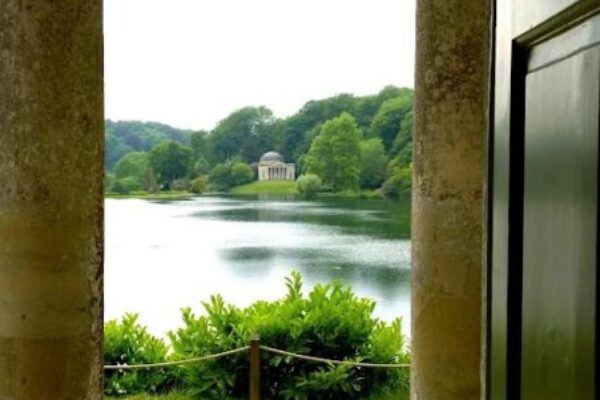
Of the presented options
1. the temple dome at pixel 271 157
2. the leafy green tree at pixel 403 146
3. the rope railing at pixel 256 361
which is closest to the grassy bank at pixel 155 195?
the temple dome at pixel 271 157

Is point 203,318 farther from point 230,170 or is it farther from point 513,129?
point 230,170

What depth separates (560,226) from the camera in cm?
90

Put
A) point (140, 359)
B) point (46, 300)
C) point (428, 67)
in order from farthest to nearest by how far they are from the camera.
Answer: point (140, 359), point (428, 67), point (46, 300)

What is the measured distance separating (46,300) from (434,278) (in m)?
1.71

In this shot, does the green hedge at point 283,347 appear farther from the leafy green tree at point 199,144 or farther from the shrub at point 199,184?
the leafy green tree at point 199,144

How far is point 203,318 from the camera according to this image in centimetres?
752

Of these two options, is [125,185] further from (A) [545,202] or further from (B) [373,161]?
(A) [545,202]

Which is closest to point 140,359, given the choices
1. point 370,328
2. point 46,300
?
point 370,328

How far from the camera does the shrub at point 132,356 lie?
23.5 ft

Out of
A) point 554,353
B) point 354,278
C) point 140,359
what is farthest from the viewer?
point 354,278

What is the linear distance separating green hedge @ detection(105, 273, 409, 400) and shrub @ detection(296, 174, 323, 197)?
27.1 metres

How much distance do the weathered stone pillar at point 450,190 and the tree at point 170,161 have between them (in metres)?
34.8

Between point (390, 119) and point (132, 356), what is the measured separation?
25210 mm

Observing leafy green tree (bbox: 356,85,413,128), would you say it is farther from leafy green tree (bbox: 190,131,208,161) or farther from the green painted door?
the green painted door
